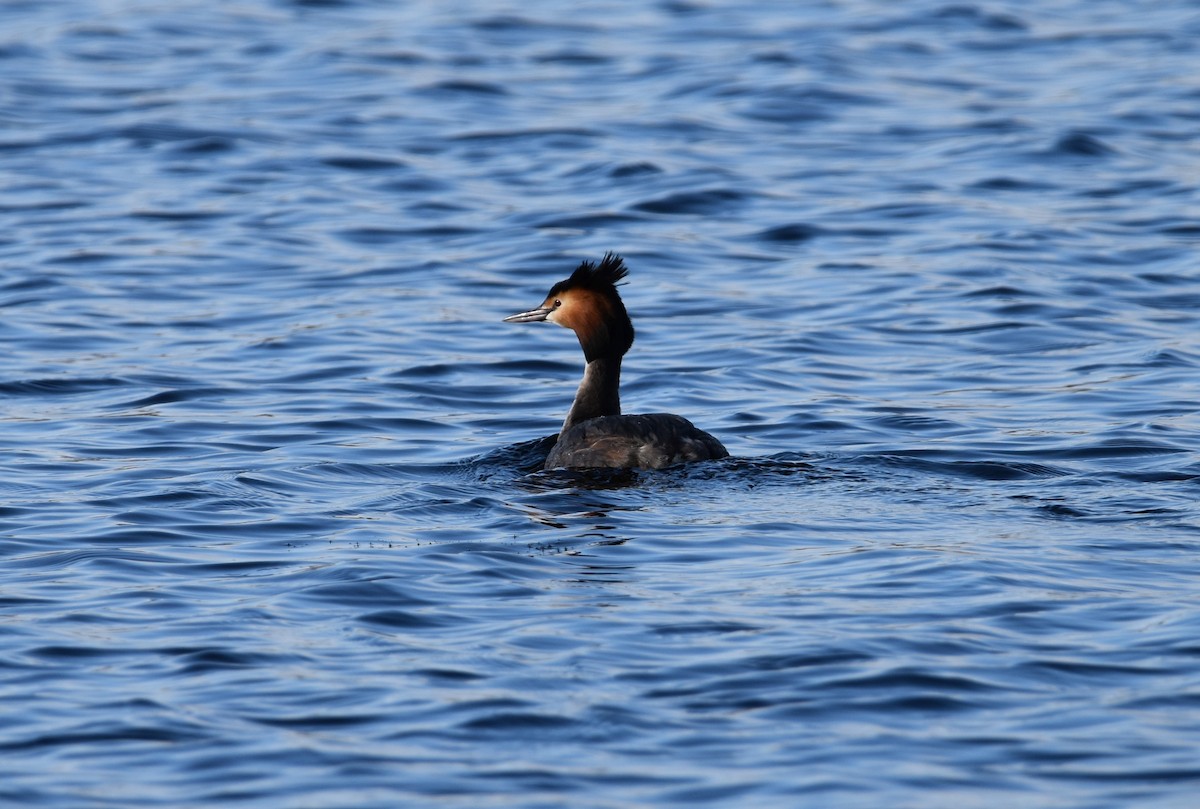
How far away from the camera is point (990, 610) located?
27.8ft

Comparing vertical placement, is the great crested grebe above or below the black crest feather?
below

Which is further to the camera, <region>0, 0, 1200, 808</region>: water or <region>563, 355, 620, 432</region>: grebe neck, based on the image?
<region>563, 355, 620, 432</region>: grebe neck

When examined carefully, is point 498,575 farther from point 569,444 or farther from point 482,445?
point 482,445

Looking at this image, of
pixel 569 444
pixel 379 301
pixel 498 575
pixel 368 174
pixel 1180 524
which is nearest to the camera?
pixel 498 575

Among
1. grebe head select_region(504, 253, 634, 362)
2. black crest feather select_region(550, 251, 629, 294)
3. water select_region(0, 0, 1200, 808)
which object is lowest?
water select_region(0, 0, 1200, 808)

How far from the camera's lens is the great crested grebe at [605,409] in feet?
36.0

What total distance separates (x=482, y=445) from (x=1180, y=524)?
4546mm

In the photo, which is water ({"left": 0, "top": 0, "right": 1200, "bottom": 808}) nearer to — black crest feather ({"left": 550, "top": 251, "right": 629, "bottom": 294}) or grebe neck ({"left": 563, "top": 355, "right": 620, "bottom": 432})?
grebe neck ({"left": 563, "top": 355, "right": 620, "bottom": 432})

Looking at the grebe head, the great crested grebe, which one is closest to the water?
the great crested grebe

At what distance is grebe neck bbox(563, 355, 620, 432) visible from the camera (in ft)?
40.0

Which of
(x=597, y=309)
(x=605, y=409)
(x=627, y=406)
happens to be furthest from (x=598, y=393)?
(x=627, y=406)

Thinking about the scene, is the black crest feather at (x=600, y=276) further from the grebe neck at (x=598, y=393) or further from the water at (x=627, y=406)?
the water at (x=627, y=406)

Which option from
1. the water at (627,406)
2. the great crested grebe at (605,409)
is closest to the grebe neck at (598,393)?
the great crested grebe at (605,409)

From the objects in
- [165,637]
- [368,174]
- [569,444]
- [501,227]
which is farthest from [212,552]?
[368,174]
